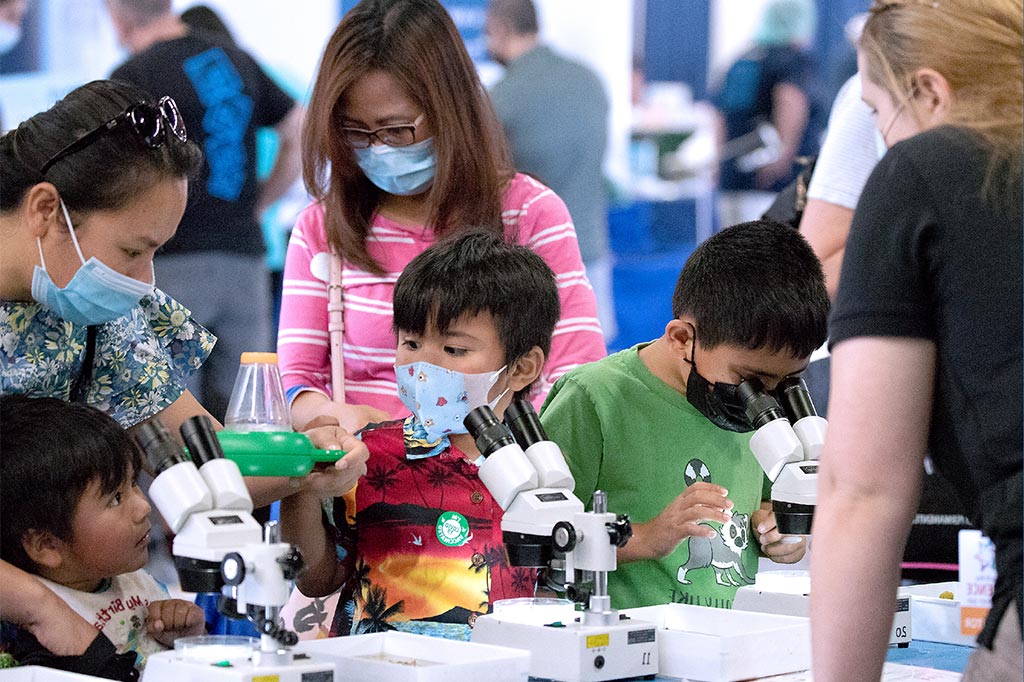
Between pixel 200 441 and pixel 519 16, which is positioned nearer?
pixel 200 441

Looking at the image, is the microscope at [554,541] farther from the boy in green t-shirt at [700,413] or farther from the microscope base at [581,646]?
the boy in green t-shirt at [700,413]

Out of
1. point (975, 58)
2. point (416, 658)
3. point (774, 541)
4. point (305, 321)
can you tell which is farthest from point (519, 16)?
point (975, 58)

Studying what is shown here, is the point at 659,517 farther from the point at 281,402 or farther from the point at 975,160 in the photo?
the point at 975,160

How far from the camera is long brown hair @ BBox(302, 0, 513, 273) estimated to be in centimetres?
251

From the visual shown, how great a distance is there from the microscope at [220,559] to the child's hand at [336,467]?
0.36m

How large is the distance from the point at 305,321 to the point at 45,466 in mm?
811

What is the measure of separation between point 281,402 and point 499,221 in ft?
2.45

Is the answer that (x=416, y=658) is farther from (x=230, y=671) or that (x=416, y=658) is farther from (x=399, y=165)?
(x=399, y=165)

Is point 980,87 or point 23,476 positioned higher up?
point 980,87

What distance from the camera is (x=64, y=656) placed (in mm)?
1732

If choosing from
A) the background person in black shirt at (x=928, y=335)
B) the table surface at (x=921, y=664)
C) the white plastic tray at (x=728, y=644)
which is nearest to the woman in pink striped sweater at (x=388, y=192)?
the white plastic tray at (x=728, y=644)

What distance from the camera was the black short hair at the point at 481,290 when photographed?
2.23 m

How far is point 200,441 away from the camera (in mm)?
1613

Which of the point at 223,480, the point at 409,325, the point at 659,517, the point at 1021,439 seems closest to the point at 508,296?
the point at 409,325
